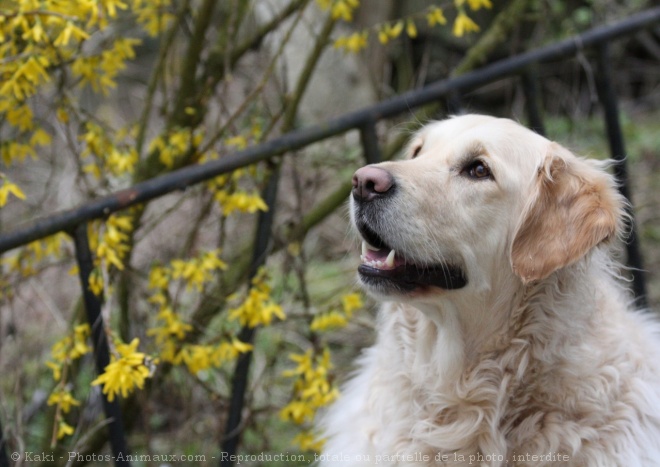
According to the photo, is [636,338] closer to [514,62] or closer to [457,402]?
[457,402]

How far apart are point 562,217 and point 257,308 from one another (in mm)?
1106

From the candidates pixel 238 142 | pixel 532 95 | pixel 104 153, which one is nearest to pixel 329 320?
pixel 238 142

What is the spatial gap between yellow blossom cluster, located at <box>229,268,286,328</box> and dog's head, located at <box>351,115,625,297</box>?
1.63ft

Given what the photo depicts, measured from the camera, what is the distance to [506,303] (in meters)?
2.38

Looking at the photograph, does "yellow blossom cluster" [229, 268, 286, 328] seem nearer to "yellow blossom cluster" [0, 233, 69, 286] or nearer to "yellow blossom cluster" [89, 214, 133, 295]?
"yellow blossom cluster" [89, 214, 133, 295]

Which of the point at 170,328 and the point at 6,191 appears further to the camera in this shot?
the point at 170,328

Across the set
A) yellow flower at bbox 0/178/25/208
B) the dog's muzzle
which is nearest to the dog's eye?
the dog's muzzle

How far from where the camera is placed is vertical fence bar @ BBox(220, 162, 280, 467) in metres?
2.92

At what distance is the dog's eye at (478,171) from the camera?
7.72 ft

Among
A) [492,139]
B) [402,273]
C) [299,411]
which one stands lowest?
[299,411]

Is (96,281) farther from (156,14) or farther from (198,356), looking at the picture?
(156,14)

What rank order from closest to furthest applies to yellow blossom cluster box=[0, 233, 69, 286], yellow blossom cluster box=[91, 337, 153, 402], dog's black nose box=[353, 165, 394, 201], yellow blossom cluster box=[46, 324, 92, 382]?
yellow blossom cluster box=[91, 337, 153, 402], dog's black nose box=[353, 165, 394, 201], yellow blossom cluster box=[46, 324, 92, 382], yellow blossom cluster box=[0, 233, 69, 286]

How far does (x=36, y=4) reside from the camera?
2.29 metres

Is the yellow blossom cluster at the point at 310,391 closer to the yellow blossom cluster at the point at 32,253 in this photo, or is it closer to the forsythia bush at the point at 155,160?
the forsythia bush at the point at 155,160
